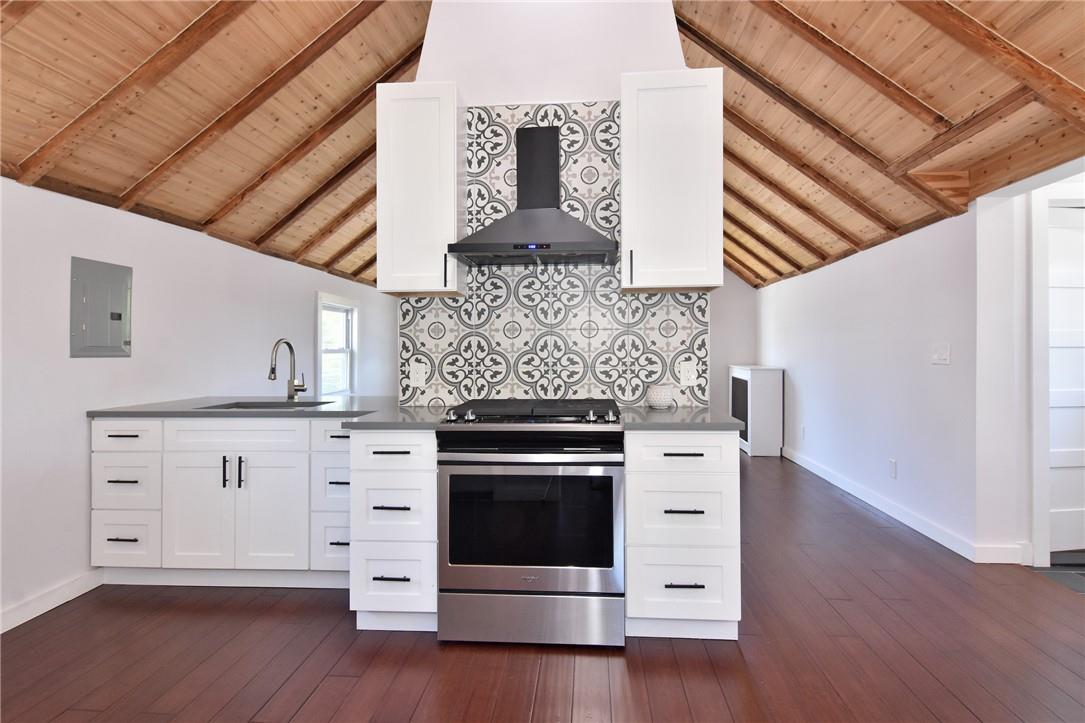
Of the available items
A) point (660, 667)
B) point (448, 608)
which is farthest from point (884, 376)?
point (448, 608)

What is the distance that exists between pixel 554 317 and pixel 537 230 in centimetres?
57

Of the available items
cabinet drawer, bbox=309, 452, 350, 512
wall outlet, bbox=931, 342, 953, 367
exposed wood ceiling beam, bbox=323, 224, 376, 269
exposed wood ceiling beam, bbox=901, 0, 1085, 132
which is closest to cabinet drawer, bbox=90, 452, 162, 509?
cabinet drawer, bbox=309, 452, 350, 512

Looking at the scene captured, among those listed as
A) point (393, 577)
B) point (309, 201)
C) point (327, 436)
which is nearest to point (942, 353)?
point (393, 577)

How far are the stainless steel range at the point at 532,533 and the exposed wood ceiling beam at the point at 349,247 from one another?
445 cm

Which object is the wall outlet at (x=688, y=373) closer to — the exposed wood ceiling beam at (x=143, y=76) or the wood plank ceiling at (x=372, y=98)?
the wood plank ceiling at (x=372, y=98)

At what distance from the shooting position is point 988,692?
6.61 feet

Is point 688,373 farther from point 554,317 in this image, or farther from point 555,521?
point 555,521

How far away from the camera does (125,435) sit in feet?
9.66

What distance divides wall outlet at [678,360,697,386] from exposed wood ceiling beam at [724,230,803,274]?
3.93 metres

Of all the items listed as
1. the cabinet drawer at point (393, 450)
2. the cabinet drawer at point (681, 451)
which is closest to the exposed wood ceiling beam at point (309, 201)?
the cabinet drawer at point (393, 450)

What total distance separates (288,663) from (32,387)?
1.81 m

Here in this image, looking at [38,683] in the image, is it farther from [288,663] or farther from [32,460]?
[32,460]

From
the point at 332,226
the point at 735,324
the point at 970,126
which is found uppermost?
the point at 332,226

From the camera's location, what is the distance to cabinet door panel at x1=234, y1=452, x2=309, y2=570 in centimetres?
289
